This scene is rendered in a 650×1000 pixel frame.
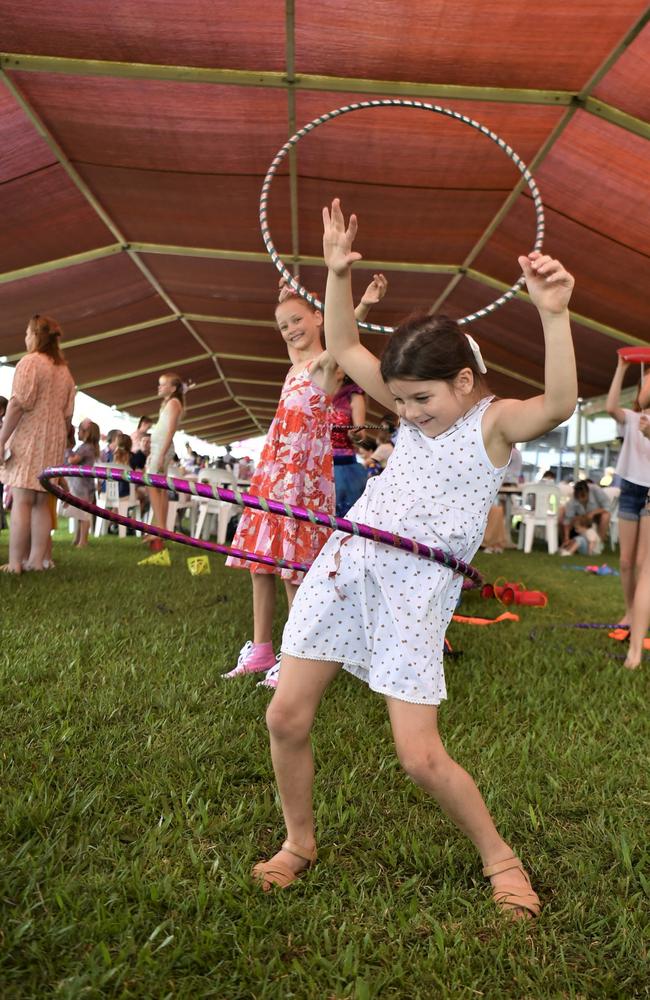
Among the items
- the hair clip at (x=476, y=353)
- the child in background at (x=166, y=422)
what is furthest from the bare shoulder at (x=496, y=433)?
the child in background at (x=166, y=422)

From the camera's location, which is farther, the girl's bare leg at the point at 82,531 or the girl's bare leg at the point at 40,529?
Answer: the girl's bare leg at the point at 82,531

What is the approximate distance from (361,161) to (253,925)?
6393 millimetres

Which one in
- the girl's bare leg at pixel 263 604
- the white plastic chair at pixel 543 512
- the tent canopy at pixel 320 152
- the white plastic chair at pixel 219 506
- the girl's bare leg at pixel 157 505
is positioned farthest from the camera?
the white plastic chair at pixel 543 512

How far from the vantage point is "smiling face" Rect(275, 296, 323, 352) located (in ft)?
11.5

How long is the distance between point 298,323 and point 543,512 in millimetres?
9932

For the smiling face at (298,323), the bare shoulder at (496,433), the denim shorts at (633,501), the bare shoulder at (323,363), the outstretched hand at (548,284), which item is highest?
the smiling face at (298,323)

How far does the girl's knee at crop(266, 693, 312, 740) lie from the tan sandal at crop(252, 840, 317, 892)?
0.94 ft

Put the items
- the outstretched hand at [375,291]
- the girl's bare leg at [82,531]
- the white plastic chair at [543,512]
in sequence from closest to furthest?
the outstretched hand at [375,291]
the girl's bare leg at [82,531]
the white plastic chair at [543,512]

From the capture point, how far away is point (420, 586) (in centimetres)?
184

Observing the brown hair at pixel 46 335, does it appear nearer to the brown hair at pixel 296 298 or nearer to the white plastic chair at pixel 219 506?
the brown hair at pixel 296 298

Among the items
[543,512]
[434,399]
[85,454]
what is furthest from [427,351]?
[543,512]

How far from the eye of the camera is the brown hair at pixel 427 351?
1.84 m

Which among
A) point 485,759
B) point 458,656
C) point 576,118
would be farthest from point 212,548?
point 576,118

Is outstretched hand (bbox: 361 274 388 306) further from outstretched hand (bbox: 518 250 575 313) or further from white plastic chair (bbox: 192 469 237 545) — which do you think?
white plastic chair (bbox: 192 469 237 545)
